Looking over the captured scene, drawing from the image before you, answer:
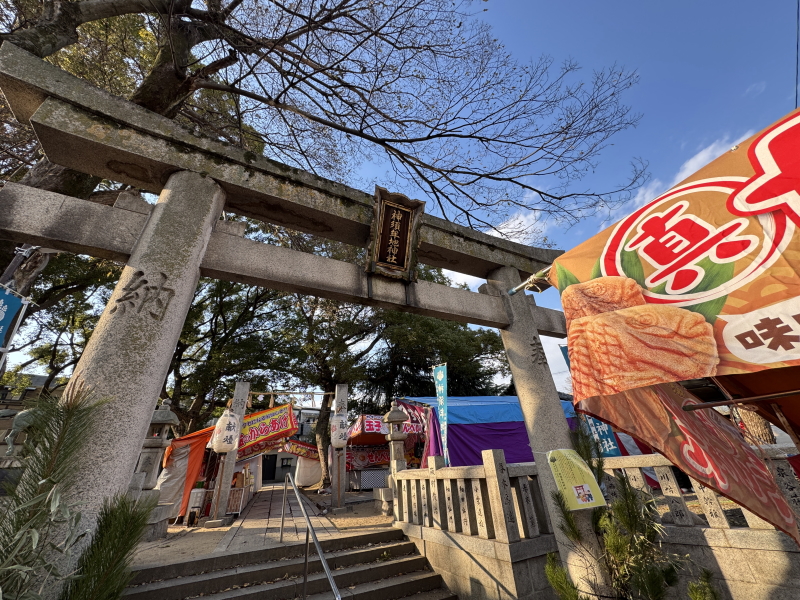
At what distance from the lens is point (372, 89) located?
552 centimetres

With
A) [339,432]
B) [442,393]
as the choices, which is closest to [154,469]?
[339,432]

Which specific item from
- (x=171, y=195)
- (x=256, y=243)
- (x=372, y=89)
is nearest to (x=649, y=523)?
(x=256, y=243)

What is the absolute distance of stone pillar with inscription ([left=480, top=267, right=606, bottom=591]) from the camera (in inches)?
141

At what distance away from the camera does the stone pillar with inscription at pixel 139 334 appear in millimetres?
2434

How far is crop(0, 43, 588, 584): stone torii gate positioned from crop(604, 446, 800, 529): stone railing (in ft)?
2.50

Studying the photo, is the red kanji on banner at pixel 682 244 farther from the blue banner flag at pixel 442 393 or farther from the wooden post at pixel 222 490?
the wooden post at pixel 222 490

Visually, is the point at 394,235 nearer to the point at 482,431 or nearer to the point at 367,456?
the point at 482,431

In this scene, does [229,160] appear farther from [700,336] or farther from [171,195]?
[700,336]

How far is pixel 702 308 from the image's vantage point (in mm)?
1961

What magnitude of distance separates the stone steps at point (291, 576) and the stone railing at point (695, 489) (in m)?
3.02

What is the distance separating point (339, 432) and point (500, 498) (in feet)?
24.9

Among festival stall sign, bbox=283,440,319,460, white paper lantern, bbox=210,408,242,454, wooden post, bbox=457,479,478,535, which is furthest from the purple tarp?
festival stall sign, bbox=283,440,319,460

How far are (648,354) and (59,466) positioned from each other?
3190 millimetres

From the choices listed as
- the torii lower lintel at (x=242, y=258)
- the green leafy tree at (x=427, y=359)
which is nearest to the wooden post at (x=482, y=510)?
the torii lower lintel at (x=242, y=258)
